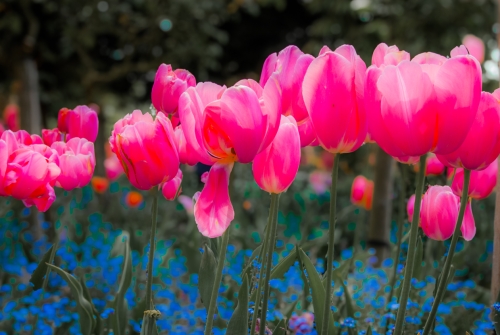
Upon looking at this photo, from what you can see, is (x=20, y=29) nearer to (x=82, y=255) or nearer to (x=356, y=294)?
(x=82, y=255)

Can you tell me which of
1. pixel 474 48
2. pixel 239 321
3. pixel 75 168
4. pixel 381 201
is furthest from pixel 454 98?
pixel 381 201

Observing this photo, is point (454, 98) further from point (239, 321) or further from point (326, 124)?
point (239, 321)

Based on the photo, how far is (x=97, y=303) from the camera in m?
1.91

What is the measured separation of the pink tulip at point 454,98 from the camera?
2.26 feet

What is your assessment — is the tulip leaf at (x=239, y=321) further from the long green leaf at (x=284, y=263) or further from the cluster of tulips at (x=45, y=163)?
the cluster of tulips at (x=45, y=163)

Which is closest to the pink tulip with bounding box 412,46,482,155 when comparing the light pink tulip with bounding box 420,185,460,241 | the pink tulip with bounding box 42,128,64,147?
the light pink tulip with bounding box 420,185,460,241

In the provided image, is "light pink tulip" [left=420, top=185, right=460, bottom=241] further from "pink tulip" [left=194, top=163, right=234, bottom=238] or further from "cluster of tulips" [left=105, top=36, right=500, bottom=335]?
"pink tulip" [left=194, top=163, right=234, bottom=238]

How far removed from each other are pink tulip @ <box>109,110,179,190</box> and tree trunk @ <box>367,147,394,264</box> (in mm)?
1832

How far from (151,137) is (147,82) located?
486cm

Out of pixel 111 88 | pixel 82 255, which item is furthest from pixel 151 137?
pixel 111 88

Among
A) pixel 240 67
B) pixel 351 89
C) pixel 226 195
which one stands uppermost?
pixel 240 67

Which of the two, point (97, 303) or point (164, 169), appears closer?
point (164, 169)

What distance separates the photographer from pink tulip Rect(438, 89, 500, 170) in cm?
76

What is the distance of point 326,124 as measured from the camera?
74 centimetres
